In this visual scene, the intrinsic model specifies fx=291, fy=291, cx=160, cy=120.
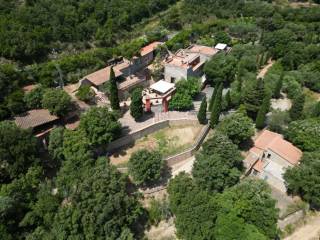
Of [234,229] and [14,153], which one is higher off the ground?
[14,153]

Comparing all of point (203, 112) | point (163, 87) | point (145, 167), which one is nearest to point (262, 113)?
point (203, 112)

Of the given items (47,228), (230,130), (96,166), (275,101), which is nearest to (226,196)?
(230,130)

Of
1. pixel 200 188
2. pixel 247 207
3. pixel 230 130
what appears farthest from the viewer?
pixel 230 130

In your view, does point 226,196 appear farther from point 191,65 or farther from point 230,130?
point 191,65

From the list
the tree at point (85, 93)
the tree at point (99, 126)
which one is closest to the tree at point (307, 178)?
the tree at point (99, 126)

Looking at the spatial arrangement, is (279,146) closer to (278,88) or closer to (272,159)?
(272,159)

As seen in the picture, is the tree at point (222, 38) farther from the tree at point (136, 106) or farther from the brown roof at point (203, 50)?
the tree at point (136, 106)

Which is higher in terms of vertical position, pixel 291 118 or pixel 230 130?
pixel 230 130

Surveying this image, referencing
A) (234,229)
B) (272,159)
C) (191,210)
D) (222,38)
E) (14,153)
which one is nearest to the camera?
(234,229)
